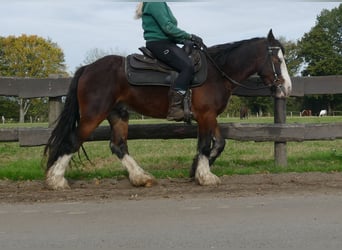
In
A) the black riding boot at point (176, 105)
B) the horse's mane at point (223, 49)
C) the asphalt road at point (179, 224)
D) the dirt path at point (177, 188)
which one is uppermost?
the horse's mane at point (223, 49)

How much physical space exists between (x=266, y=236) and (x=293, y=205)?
1337 mm

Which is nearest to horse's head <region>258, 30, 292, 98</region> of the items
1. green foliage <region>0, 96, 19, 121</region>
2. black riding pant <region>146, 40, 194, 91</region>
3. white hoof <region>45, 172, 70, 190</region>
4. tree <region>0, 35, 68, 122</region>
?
black riding pant <region>146, 40, 194, 91</region>

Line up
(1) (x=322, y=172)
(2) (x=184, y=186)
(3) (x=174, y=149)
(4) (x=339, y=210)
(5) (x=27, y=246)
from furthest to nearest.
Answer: (3) (x=174, y=149) → (1) (x=322, y=172) → (2) (x=184, y=186) → (4) (x=339, y=210) → (5) (x=27, y=246)

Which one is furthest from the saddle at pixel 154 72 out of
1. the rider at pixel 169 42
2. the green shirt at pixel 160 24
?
the green shirt at pixel 160 24

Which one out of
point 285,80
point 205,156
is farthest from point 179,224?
point 285,80

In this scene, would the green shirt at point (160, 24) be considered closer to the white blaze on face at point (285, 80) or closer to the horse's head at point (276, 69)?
the horse's head at point (276, 69)

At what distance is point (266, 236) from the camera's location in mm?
4309

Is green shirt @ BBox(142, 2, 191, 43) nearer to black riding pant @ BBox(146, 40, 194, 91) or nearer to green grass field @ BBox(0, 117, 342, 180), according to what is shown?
black riding pant @ BBox(146, 40, 194, 91)

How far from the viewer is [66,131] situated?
7.17 metres

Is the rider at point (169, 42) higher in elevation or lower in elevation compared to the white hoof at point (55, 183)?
higher

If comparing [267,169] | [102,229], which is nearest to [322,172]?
[267,169]

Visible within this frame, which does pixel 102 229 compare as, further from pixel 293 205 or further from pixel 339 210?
pixel 339 210

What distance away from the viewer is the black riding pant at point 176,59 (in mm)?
6980

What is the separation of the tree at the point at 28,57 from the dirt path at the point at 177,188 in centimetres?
6855
